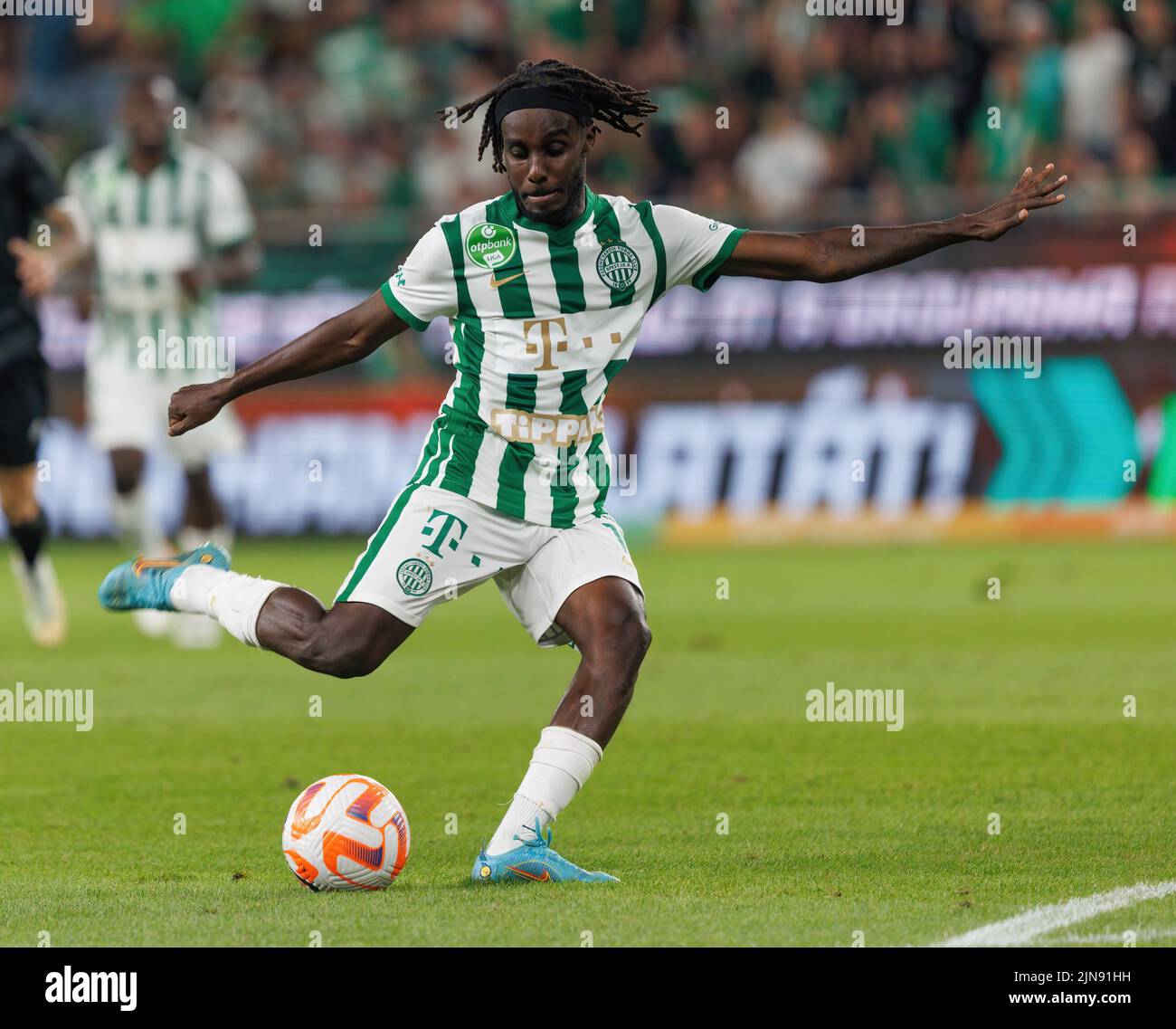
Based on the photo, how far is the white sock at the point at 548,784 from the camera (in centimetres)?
579

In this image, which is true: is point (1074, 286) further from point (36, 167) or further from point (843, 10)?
point (36, 167)

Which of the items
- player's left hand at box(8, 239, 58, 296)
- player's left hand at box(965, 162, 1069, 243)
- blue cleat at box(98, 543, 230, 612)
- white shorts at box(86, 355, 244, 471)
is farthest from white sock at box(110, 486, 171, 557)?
player's left hand at box(965, 162, 1069, 243)

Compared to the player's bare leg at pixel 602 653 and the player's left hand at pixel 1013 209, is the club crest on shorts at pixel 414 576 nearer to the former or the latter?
the player's bare leg at pixel 602 653

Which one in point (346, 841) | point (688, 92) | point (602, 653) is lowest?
point (346, 841)

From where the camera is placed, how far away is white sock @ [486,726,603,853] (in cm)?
579

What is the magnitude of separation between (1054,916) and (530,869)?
1460 millimetres

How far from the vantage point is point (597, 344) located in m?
6.23

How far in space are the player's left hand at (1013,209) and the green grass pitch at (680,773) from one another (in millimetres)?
1852

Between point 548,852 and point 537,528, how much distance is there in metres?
1.04

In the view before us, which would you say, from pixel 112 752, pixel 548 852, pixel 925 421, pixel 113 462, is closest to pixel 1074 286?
pixel 925 421

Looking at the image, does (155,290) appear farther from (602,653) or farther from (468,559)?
(602,653)

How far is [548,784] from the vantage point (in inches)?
231
